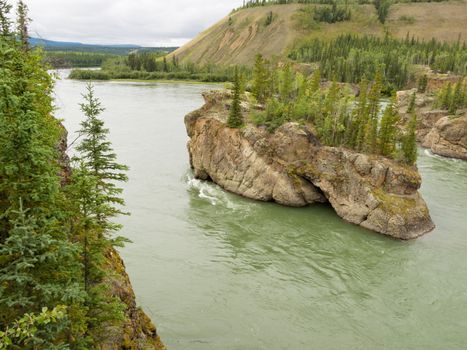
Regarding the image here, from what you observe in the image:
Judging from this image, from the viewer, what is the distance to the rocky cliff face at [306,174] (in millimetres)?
35656

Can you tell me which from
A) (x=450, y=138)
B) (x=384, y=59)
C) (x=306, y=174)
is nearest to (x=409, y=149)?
(x=306, y=174)

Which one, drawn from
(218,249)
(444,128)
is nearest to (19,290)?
(218,249)

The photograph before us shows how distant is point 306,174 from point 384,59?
122523 mm

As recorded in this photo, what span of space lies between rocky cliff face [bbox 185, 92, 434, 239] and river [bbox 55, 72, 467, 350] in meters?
1.33

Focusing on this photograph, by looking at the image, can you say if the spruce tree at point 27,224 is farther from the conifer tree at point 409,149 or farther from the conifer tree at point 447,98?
the conifer tree at point 447,98

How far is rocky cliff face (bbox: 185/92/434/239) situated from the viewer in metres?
35.7

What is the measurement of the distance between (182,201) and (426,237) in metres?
24.0

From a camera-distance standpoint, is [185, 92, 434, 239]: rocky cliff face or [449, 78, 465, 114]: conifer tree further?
[449, 78, 465, 114]: conifer tree

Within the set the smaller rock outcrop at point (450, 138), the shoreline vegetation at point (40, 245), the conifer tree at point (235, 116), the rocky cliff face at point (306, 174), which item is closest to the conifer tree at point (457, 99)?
the smaller rock outcrop at point (450, 138)

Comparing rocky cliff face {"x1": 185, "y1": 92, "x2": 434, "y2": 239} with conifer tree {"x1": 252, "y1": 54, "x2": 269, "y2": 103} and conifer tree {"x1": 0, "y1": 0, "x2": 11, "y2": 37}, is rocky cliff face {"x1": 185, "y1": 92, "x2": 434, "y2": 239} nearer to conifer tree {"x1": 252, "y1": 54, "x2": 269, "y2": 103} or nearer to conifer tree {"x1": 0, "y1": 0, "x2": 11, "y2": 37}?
conifer tree {"x1": 252, "y1": 54, "x2": 269, "y2": 103}

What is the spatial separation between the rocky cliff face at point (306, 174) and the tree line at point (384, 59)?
278 feet

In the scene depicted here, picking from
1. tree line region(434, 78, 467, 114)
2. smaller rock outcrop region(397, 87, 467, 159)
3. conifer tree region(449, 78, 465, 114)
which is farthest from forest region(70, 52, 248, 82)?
conifer tree region(449, 78, 465, 114)

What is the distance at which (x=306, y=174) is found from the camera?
40156 mm

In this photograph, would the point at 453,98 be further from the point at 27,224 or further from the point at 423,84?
the point at 27,224
